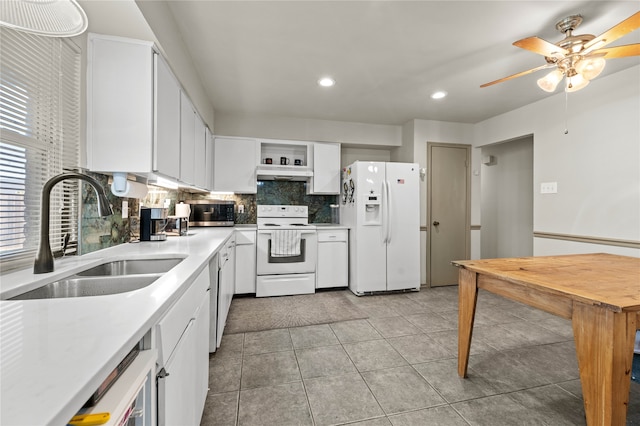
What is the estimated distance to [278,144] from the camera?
13.1ft

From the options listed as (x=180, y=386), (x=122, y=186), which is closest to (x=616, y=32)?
(x=180, y=386)

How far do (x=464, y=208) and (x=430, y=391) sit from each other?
10.4 ft

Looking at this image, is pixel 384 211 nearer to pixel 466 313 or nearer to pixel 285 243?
pixel 285 243

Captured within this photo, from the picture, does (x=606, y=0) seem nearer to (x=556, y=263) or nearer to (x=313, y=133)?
(x=556, y=263)

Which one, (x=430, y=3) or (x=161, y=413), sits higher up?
(x=430, y=3)

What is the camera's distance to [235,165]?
377cm

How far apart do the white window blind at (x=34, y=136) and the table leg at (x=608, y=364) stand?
2.53m

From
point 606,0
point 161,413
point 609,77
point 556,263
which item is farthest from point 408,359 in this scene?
point 609,77

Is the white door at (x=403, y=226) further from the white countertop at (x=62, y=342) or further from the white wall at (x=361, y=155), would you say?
the white countertop at (x=62, y=342)

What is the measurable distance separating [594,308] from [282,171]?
332cm

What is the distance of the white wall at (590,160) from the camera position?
2.60m

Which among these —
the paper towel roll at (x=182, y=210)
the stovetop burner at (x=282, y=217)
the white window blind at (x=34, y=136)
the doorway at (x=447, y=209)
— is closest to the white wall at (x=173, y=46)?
the white window blind at (x=34, y=136)

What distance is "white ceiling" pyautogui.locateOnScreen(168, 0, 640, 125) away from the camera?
6.10 feet

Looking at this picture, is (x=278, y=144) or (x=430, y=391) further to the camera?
(x=278, y=144)
